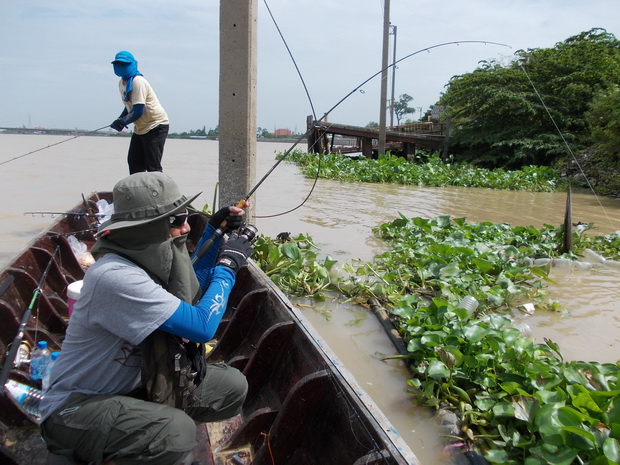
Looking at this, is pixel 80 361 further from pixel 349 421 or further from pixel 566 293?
pixel 566 293

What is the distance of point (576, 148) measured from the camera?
17.8 metres

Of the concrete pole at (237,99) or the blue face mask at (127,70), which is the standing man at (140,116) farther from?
the concrete pole at (237,99)

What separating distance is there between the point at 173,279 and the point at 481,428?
200cm

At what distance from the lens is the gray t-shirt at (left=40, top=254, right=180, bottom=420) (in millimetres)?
1716

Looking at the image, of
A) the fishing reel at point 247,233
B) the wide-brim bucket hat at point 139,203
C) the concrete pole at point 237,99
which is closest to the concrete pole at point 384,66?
the concrete pole at point 237,99

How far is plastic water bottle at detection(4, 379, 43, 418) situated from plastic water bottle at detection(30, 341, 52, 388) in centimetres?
15

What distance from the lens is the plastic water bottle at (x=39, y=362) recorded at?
281cm

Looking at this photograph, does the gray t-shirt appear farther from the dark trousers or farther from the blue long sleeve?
the dark trousers

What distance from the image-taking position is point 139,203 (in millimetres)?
1781

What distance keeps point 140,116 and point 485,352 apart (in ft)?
13.6

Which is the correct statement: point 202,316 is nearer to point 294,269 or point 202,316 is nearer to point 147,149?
point 294,269

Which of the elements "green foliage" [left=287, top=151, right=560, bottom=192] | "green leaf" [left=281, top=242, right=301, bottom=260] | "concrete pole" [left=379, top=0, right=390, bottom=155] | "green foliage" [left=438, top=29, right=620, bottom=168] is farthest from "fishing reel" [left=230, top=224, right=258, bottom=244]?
"green foliage" [left=438, top=29, right=620, bottom=168]

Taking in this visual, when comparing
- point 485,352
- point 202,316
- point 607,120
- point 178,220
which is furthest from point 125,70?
point 607,120

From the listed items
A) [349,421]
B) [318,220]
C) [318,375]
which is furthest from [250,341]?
[318,220]
